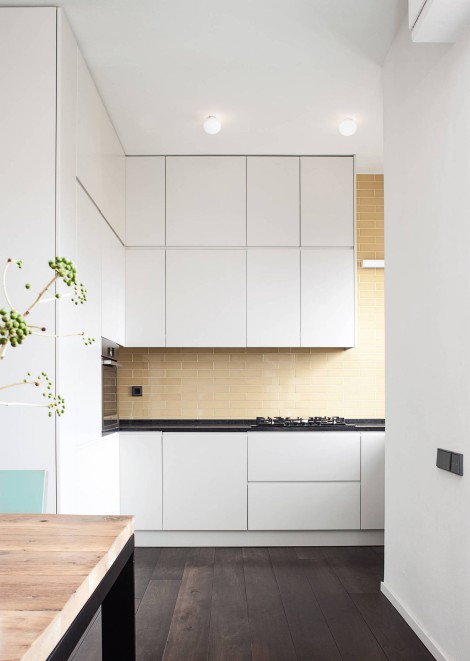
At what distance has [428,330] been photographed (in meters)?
3.06

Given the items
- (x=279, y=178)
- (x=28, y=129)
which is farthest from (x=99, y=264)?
(x=279, y=178)

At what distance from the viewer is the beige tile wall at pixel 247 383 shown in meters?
5.61

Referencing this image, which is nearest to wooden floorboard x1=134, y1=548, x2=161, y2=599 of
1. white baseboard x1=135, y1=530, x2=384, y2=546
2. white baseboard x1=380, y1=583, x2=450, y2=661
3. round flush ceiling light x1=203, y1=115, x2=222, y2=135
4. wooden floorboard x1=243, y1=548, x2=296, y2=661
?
white baseboard x1=135, y1=530, x2=384, y2=546

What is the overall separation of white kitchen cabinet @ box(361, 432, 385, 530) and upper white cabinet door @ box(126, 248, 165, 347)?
1.74 meters

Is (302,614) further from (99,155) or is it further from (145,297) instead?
(99,155)

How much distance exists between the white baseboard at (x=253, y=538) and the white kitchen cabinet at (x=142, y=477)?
107mm

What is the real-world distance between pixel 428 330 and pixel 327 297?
2254mm

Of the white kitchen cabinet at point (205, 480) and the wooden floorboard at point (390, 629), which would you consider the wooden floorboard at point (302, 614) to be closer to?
the wooden floorboard at point (390, 629)

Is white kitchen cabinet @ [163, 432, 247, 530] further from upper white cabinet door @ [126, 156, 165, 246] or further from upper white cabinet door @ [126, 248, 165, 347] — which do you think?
upper white cabinet door @ [126, 156, 165, 246]

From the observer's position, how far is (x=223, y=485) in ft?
16.3

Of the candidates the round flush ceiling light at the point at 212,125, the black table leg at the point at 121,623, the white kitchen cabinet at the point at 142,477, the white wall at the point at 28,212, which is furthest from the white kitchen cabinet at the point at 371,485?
the black table leg at the point at 121,623

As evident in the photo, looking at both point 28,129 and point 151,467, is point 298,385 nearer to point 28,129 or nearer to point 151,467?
point 151,467

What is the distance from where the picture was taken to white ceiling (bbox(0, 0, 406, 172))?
333 cm

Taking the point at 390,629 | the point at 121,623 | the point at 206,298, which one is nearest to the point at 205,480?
the point at 206,298
